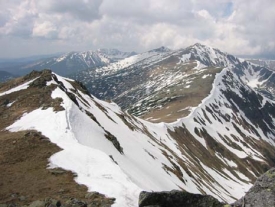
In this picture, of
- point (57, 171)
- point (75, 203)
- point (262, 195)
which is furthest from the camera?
point (57, 171)

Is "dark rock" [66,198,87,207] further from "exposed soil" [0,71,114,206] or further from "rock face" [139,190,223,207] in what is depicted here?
"rock face" [139,190,223,207]

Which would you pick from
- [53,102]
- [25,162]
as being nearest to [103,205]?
[25,162]

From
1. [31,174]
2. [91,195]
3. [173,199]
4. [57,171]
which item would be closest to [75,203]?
[91,195]

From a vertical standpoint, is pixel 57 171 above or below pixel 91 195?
above

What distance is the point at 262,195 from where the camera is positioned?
16.0m

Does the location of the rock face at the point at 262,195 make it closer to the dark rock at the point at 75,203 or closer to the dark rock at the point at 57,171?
the dark rock at the point at 75,203

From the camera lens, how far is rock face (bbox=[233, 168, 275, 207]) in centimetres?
1548

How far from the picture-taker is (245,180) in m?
164

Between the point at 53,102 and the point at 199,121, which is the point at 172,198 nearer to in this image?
the point at 53,102

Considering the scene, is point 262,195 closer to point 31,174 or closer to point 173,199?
point 173,199

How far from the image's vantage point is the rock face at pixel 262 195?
1548 centimetres

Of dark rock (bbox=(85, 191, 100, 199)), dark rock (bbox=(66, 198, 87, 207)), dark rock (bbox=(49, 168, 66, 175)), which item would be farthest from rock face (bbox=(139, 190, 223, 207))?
dark rock (bbox=(49, 168, 66, 175))

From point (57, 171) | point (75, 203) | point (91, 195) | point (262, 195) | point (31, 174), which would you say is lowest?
point (262, 195)

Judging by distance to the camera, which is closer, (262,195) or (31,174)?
(262,195)
